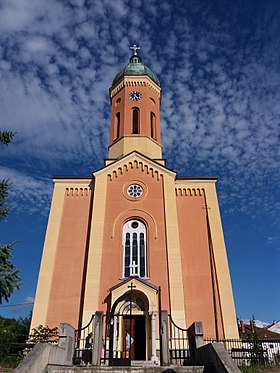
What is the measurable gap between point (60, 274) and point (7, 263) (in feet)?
17.6

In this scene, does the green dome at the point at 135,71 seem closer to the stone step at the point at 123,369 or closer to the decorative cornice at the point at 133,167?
the decorative cornice at the point at 133,167

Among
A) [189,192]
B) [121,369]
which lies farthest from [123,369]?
[189,192]

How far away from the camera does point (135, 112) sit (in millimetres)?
24016

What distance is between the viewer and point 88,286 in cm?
1619

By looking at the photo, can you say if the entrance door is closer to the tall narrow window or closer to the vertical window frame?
the vertical window frame

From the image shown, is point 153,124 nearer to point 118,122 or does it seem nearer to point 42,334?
point 118,122

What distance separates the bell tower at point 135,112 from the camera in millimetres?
22531

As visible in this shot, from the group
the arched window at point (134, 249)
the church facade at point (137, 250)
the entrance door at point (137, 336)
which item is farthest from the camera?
the arched window at point (134, 249)

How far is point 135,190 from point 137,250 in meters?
3.74

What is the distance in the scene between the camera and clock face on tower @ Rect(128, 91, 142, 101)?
24.3 meters

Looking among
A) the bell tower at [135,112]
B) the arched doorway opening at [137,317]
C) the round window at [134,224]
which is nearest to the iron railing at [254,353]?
the arched doorway opening at [137,317]

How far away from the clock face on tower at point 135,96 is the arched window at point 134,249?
10.2m

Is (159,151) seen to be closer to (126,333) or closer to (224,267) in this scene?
(224,267)

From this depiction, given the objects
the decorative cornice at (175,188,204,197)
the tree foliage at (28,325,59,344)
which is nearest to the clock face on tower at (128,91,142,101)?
the decorative cornice at (175,188,204,197)
